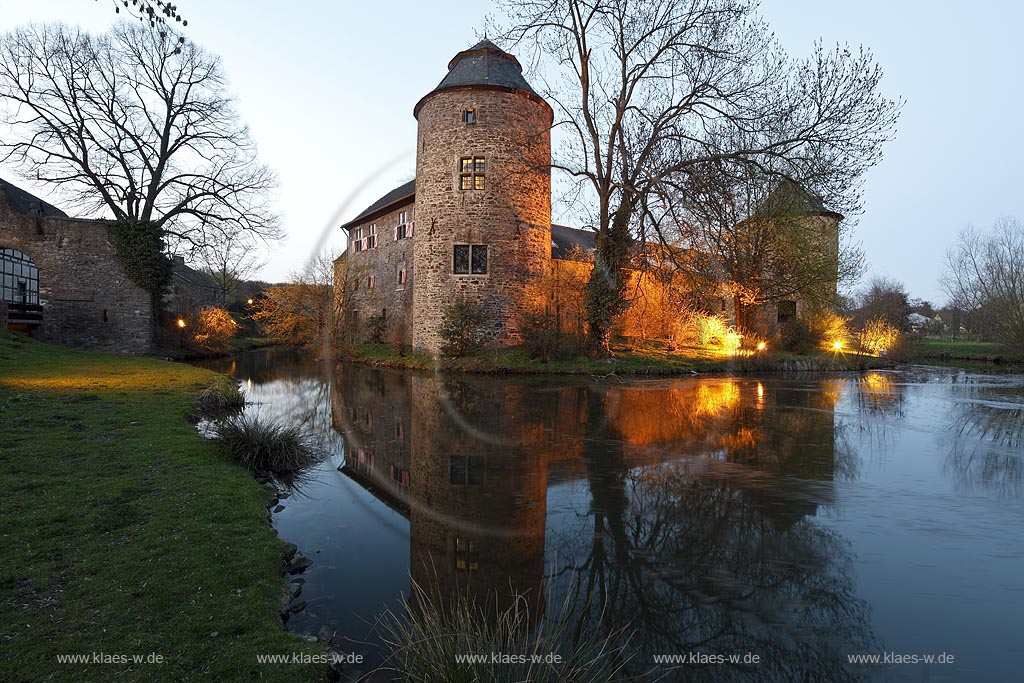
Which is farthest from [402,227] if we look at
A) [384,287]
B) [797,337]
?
[797,337]

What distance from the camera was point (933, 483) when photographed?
19.1 feet

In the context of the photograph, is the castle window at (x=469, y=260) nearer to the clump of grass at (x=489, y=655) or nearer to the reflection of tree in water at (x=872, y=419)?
the reflection of tree in water at (x=872, y=419)

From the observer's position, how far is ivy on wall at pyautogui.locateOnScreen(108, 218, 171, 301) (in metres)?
21.6

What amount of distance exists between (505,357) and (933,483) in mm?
14086

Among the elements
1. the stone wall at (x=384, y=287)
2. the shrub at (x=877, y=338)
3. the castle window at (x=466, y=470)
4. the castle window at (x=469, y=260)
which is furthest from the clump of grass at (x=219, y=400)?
the shrub at (x=877, y=338)

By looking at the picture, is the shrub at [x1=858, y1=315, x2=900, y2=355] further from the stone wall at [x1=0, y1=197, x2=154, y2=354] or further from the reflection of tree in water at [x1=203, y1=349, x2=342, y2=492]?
the stone wall at [x1=0, y1=197, x2=154, y2=354]

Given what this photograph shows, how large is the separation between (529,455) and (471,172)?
1549 centimetres

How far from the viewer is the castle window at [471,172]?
786 inches

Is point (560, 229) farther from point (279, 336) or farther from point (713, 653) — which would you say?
point (713, 653)

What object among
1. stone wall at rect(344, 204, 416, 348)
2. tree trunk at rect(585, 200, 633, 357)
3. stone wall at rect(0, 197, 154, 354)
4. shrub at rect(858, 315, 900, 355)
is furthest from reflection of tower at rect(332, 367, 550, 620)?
shrub at rect(858, 315, 900, 355)

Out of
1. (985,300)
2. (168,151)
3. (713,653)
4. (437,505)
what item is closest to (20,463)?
(437,505)

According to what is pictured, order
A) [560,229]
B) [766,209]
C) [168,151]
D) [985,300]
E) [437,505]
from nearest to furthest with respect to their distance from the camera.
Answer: [437,505] → [766,209] → [168,151] → [985,300] → [560,229]

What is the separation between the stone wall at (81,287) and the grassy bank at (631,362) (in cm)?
941

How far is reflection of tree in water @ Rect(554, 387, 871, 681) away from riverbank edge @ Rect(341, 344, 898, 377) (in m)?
12.8
